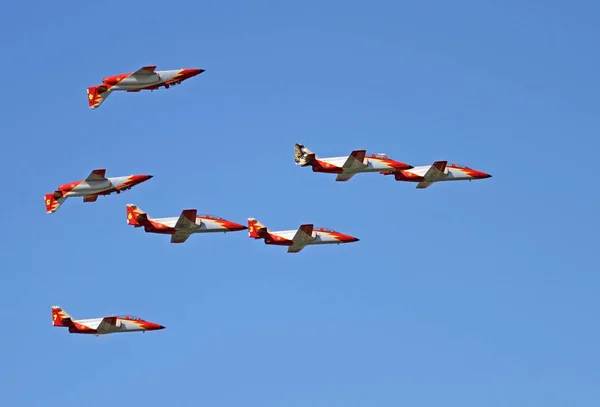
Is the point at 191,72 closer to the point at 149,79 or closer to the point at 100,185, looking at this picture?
the point at 149,79

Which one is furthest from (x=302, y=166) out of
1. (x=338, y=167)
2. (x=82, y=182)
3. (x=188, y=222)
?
(x=82, y=182)

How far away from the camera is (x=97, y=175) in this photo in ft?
653

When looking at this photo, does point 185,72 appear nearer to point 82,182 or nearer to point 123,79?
point 123,79

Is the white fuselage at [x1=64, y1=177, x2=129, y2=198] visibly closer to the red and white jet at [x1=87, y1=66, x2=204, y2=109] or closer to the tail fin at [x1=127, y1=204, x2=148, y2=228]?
the tail fin at [x1=127, y1=204, x2=148, y2=228]

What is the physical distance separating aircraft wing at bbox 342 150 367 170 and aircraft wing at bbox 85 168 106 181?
33.4 m

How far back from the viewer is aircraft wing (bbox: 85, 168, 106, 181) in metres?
198

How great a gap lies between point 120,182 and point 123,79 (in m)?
14.3

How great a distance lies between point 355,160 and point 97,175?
35915 millimetres

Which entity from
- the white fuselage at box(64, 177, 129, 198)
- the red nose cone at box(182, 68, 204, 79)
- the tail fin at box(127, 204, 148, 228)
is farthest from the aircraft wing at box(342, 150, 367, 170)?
the white fuselage at box(64, 177, 129, 198)

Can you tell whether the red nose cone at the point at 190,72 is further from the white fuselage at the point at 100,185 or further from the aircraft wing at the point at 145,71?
the white fuselage at the point at 100,185

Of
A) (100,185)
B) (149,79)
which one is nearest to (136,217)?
(100,185)

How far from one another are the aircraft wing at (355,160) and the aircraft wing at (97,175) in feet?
110

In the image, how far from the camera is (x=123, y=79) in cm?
19888

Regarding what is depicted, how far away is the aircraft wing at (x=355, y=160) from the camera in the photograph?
198 metres
